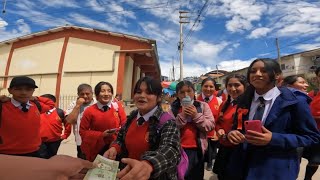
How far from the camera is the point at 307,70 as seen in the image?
33688mm

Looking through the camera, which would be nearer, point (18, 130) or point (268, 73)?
point (268, 73)

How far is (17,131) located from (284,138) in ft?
9.88

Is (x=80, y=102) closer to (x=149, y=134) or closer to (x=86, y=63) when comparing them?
(x=149, y=134)

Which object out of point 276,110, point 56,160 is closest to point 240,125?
point 276,110

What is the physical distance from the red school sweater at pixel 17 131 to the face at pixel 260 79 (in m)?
2.79

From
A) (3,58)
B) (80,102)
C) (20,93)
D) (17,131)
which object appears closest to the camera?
(17,131)

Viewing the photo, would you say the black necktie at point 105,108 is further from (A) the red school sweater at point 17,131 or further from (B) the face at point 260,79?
(B) the face at point 260,79

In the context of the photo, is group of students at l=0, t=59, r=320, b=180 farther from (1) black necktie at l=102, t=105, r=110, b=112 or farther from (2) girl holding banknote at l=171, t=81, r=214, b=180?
(1) black necktie at l=102, t=105, r=110, b=112

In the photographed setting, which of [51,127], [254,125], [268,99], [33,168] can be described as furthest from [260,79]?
[51,127]

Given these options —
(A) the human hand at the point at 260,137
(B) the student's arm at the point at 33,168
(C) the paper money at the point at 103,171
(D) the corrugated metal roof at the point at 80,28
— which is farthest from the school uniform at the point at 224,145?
(D) the corrugated metal roof at the point at 80,28

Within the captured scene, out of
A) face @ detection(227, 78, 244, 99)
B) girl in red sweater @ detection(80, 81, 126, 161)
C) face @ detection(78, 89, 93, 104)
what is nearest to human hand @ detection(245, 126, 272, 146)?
girl in red sweater @ detection(80, 81, 126, 161)

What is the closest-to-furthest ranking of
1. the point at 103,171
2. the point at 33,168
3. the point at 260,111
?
1. the point at 33,168
2. the point at 103,171
3. the point at 260,111

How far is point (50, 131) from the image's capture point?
15.4 feet

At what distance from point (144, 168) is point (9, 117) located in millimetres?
2603
